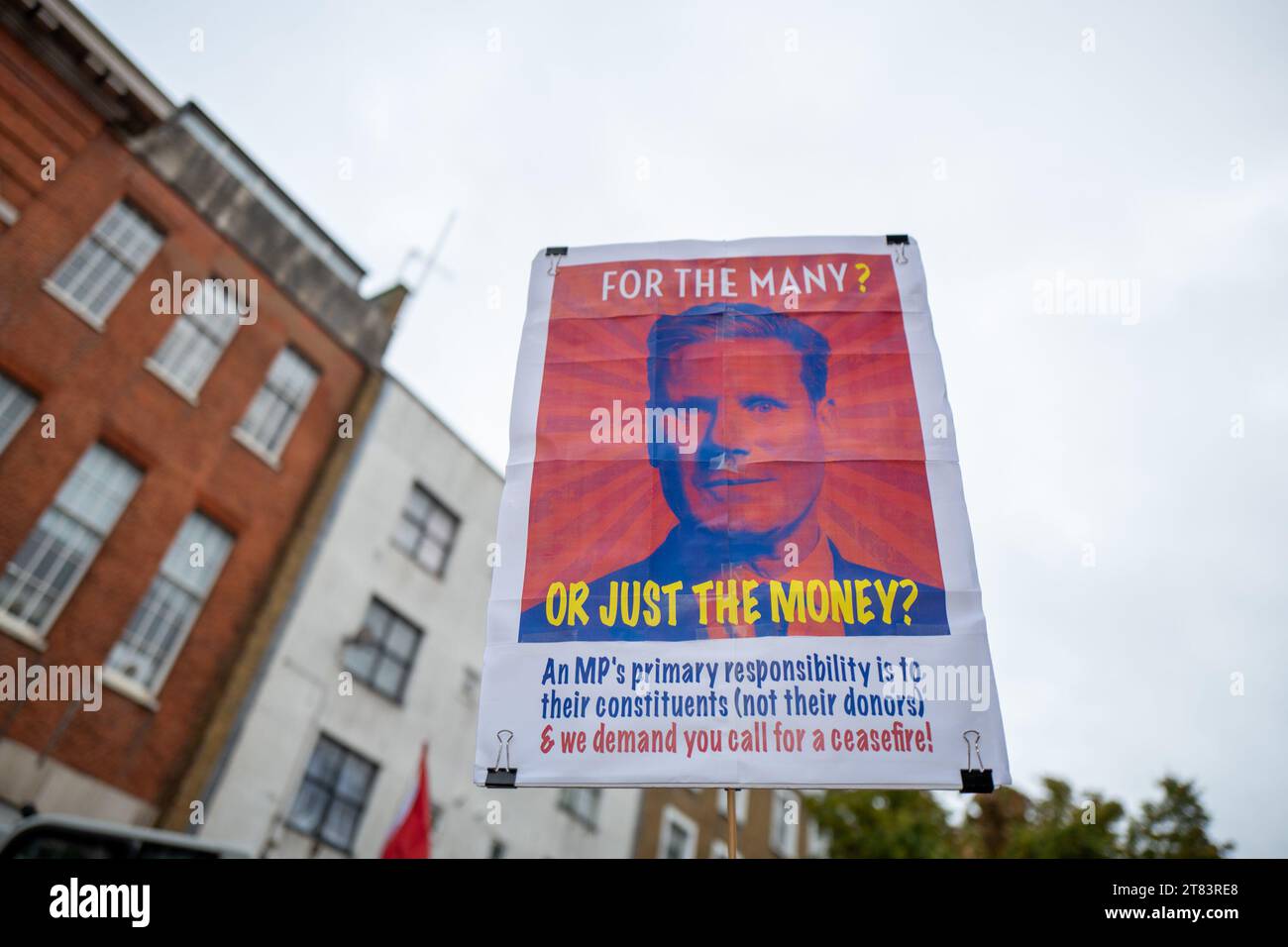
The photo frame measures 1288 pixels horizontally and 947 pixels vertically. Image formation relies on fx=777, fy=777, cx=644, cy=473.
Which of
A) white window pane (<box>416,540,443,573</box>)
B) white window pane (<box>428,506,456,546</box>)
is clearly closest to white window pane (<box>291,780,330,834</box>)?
white window pane (<box>416,540,443,573</box>)

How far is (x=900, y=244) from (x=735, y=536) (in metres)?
2.39

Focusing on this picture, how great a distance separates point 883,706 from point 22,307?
1683cm

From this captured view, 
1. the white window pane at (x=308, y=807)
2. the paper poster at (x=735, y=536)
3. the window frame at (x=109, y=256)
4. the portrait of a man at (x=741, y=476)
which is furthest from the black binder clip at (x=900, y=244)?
the white window pane at (x=308, y=807)

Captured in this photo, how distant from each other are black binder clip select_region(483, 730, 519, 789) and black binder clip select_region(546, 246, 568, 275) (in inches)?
115

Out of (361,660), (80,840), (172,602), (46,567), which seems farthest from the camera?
(361,660)

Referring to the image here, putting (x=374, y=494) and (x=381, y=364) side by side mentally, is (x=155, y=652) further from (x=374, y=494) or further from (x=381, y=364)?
(x=381, y=364)

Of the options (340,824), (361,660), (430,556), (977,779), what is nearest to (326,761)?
(340,824)

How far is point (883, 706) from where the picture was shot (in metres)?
3.52

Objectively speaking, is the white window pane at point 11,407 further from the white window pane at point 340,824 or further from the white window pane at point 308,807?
the white window pane at point 340,824

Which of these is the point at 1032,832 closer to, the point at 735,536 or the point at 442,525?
the point at 442,525

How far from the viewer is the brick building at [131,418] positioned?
13773mm

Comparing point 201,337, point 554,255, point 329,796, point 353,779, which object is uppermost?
point 201,337

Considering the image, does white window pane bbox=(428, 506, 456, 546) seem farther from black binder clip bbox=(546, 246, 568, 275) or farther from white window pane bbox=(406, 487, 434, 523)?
black binder clip bbox=(546, 246, 568, 275)

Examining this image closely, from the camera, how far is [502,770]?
11.4 feet
